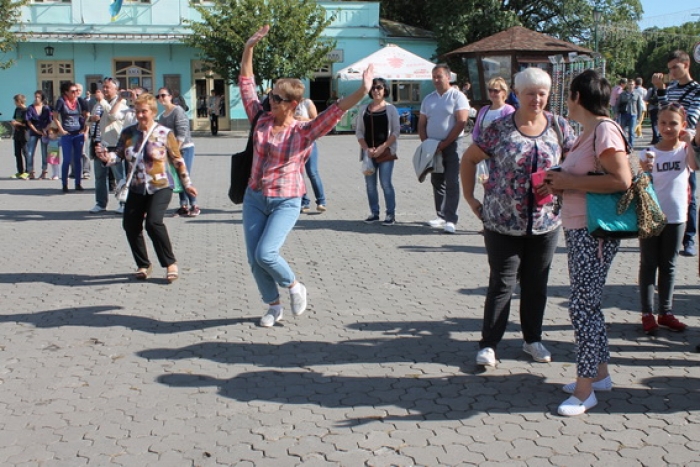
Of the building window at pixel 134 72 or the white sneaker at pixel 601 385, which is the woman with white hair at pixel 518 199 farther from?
the building window at pixel 134 72

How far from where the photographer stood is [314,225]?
10.9 metres

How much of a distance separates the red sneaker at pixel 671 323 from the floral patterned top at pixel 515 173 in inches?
62.6

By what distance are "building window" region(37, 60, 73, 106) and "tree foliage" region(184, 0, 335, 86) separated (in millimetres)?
7423

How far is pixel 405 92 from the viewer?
1523 inches

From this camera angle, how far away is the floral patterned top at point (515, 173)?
4816 mm

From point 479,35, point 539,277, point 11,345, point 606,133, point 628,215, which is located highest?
point 479,35

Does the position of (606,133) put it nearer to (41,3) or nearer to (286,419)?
(286,419)

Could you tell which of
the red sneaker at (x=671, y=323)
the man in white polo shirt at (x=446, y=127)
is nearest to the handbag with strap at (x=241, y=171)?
the red sneaker at (x=671, y=323)

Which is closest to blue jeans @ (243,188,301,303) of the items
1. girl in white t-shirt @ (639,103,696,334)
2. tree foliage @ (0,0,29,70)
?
girl in white t-shirt @ (639,103,696,334)

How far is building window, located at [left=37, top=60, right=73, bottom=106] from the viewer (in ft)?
120

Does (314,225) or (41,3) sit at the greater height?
(41,3)

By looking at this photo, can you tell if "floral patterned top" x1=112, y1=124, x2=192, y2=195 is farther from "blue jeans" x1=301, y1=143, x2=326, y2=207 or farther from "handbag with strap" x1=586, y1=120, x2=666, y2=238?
"handbag with strap" x1=586, y1=120, x2=666, y2=238

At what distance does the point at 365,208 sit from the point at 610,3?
3398cm

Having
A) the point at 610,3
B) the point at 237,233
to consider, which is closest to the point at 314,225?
the point at 237,233
